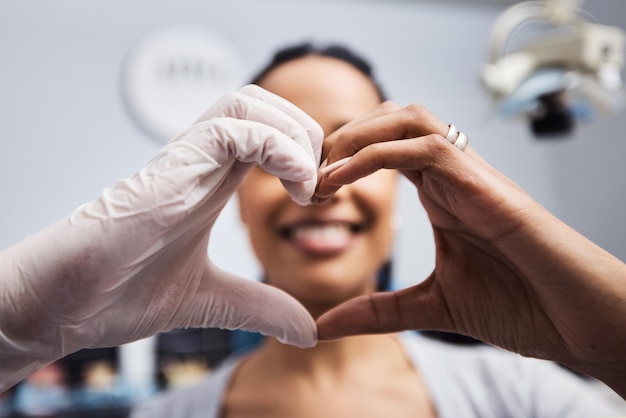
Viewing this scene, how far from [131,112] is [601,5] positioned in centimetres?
226

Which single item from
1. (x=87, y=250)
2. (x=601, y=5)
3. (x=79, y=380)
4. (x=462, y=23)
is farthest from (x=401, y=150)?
(x=601, y=5)

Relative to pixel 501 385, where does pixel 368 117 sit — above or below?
above

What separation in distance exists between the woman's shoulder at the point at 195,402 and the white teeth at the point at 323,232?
0.38 meters

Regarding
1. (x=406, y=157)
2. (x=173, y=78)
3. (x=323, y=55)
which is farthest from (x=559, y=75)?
(x=173, y=78)

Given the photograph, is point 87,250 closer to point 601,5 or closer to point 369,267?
point 369,267

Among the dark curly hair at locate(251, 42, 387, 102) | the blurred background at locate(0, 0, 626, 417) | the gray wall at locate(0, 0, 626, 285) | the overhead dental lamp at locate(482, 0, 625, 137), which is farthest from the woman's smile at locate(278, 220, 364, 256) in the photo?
the gray wall at locate(0, 0, 626, 285)

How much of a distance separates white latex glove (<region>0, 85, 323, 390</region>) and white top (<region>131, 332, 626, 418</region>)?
1.92ft

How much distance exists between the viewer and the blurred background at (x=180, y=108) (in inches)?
82.3

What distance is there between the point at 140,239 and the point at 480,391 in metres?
0.87

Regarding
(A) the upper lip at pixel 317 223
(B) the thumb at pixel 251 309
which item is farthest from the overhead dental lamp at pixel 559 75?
(B) the thumb at pixel 251 309

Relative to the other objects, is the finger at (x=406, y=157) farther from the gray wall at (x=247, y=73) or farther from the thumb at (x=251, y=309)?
the gray wall at (x=247, y=73)

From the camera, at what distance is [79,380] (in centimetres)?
199

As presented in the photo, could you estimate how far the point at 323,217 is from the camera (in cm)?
120

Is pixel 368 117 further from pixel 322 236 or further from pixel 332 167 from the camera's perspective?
pixel 322 236
